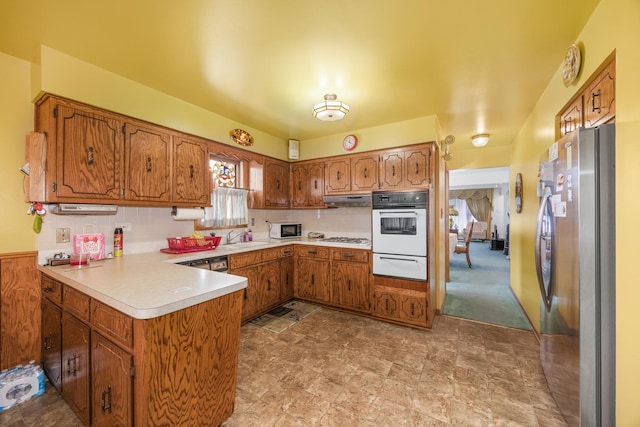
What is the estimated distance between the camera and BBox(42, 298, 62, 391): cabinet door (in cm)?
182

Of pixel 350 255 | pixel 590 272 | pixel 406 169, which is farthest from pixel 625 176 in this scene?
pixel 350 255

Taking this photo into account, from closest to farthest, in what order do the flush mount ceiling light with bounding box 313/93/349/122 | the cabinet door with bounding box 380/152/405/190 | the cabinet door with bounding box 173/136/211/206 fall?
the flush mount ceiling light with bounding box 313/93/349/122
the cabinet door with bounding box 173/136/211/206
the cabinet door with bounding box 380/152/405/190

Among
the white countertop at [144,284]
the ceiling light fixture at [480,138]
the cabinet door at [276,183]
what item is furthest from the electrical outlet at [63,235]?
the ceiling light fixture at [480,138]

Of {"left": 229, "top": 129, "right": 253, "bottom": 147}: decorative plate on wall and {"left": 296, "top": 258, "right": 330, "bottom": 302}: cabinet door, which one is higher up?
{"left": 229, "top": 129, "right": 253, "bottom": 147}: decorative plate on wall

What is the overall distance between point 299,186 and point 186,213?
6.15 feet

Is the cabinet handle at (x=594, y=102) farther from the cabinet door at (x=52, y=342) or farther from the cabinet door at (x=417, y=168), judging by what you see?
the cabinet door at (x=52, y=342)

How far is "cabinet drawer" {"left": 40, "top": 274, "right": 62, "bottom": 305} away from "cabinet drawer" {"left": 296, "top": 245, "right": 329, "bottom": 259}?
2.56 meters

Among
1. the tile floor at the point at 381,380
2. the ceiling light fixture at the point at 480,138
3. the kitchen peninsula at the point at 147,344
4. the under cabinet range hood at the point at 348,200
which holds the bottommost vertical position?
the tile floor at the point at 381,380

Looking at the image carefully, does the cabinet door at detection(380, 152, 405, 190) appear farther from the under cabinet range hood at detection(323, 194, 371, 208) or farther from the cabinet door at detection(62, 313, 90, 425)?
the cabinet door at detection(62, 313, 90, 425)

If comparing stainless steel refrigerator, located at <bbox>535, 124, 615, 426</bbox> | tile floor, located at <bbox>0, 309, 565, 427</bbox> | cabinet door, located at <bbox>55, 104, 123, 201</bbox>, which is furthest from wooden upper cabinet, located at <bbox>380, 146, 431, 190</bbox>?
cabinet door, located at <bbox>55, 104, 123, 201</bbox>

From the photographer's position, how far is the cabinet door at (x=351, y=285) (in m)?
3.38

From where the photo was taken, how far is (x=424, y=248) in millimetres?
3033

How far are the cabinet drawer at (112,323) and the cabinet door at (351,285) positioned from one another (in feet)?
8.50

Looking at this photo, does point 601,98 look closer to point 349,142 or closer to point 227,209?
point 349,142
